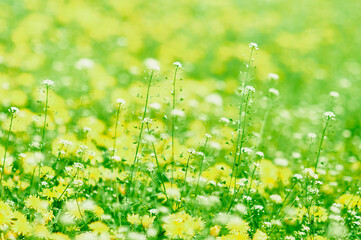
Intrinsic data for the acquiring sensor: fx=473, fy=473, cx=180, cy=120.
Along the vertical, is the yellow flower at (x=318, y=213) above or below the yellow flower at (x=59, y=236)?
above

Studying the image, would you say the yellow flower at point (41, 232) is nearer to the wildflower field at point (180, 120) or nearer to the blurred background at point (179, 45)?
the wildflower field at point (180, 120)

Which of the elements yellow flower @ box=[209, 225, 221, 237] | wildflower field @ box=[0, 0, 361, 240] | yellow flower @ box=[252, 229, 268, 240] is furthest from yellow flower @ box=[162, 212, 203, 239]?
yellow flower @ box=[252, 229, 268, 240]

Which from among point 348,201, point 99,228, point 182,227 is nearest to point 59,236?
point 99,228

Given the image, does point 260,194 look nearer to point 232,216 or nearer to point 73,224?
point 232,216

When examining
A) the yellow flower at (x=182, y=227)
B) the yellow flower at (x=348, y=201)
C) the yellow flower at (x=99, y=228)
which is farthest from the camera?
the yellow flower at (x=348, y=201)

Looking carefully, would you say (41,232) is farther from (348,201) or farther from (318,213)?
(348,201)

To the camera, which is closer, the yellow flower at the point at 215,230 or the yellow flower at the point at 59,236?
the yellow flower at the point at 59,236

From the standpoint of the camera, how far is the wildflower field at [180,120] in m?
2.90

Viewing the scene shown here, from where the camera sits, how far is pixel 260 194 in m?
3.29

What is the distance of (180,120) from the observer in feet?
13.2

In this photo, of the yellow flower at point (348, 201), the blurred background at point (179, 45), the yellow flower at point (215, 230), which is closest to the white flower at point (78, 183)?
the yellow flower at point (215, 230)

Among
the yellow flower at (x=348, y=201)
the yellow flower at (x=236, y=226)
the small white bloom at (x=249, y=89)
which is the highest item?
the small white bloom at (x=249, y=89)

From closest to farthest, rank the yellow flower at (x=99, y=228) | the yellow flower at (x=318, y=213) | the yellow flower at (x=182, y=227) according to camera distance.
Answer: the yellow flower at (x=182, y=227) < the yellow flower at (x=99, y=228) < the yellow flower at (x=318, y=213)

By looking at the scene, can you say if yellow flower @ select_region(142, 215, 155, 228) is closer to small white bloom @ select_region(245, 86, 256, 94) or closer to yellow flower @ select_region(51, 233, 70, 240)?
yellow flower @ select_region(51, 233, 70, 240)
